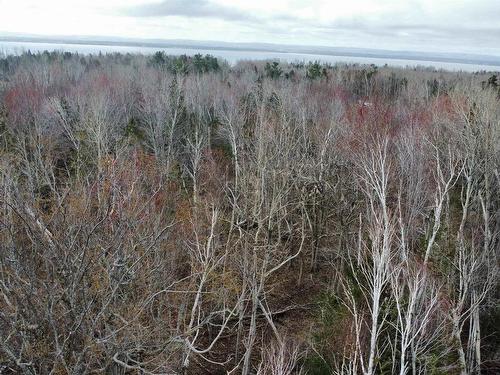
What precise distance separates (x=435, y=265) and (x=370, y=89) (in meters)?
47.7

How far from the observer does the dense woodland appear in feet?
32.0

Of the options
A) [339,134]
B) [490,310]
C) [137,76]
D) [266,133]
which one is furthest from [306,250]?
[137,76]

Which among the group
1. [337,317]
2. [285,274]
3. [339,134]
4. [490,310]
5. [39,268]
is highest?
[339,134]

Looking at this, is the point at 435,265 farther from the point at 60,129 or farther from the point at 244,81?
the point at 244,81

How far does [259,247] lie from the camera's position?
48.2 ft

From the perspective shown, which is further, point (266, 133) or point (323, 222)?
point (323, 222)

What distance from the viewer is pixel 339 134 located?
24719 mm

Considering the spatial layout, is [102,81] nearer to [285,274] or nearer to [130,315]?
[285,274]

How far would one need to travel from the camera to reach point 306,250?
26859 mm

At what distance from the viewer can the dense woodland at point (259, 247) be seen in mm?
9750

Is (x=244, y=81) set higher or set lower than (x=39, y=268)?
higher

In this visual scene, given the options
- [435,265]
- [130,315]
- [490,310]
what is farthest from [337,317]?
[490,310]

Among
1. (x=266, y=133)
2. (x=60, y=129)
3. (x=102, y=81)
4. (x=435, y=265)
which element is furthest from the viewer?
(x=102, y=81)

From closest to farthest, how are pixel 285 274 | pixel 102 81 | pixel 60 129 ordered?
pixel 285 274 → pixel 60 129 → pixel 102 81
